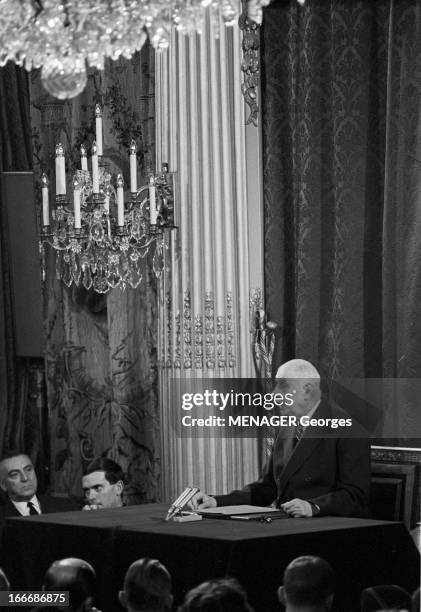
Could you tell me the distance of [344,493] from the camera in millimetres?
4828

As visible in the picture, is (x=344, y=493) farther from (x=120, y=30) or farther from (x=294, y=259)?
(x=120, y=30)

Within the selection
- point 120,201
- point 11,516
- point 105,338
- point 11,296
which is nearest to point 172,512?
point 11,516

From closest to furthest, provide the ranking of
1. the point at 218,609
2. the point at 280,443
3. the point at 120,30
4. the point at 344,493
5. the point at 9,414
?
the point at 120,30, the point at 218,609, the point at 344,493, the point at 280,443, the point at 9,414

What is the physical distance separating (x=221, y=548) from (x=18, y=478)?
1996mm

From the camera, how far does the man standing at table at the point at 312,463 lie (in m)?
4.88

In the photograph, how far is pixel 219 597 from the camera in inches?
153

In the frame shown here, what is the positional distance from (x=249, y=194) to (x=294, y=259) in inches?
17.3

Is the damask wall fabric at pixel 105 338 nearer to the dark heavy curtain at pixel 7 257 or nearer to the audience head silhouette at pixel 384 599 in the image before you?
the dark heavy curtain at pixel 7 257

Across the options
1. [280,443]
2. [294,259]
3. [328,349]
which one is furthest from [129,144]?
[280,443]

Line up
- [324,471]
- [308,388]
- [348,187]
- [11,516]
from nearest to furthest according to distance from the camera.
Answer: [324,471] → [308,388] → [11,516] → [348,187]

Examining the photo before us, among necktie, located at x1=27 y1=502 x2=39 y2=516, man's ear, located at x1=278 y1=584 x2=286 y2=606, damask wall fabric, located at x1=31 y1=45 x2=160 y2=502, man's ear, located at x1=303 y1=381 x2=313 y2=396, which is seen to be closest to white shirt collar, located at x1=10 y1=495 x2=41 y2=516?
necktie, located at x1=27 y1=502 x2=39 y2=516

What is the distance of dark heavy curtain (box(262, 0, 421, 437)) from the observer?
5.90 metres

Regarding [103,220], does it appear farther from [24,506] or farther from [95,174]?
[24,506]

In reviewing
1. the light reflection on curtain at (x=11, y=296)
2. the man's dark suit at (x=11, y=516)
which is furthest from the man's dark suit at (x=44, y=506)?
the light reflection on curtain at (x=11, y=296)
